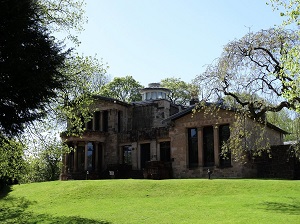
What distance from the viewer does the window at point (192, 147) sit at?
3781cm

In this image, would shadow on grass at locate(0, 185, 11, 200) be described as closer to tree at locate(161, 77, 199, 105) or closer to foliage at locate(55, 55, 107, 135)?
foliage at locate(55, 55, 107, 135)

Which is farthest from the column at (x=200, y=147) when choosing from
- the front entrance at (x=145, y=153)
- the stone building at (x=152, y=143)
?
the front entrance at (x=145, y=153)

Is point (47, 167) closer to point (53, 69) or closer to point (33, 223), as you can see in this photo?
point (33, 223)

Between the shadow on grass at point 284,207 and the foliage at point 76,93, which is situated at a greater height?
the foliage at point 76,93

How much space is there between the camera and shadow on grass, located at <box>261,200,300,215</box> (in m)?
16.6

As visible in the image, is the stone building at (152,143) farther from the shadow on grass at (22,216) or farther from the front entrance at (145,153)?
the shadow on grass at (22,216)

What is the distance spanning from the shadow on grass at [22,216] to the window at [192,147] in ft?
55.0

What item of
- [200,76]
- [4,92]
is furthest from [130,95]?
[4,92]

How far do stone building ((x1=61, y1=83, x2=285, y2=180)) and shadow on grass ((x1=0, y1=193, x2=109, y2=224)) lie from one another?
7222 millimetres

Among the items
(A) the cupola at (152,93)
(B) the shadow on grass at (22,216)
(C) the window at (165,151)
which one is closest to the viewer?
(B) the shadow on grass at (22,216)

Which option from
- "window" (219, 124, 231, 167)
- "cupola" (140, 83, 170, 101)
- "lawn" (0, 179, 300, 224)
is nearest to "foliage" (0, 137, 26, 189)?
"lawn" (0, 179, 300, 224)

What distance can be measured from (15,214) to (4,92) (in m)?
10.6

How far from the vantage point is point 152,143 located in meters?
42.2

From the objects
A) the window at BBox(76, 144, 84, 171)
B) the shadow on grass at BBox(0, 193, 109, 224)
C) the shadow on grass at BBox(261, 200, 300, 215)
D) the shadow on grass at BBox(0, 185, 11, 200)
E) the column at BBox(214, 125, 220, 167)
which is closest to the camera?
the shadow on grass at BBox(261, 200, 300, 215)
